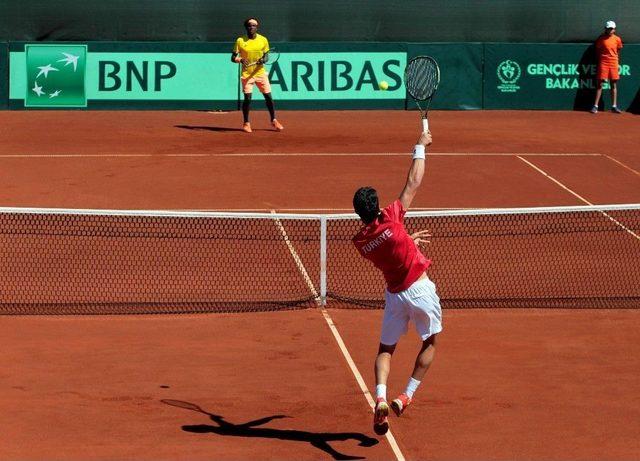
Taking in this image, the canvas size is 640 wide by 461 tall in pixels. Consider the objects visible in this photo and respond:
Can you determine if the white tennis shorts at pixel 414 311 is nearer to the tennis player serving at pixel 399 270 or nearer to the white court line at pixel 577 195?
the tennis player serving at pixel 399 270

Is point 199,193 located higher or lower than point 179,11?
lower

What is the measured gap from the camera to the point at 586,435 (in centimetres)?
920

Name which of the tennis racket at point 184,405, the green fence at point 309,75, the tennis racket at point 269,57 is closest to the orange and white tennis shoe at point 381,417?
the tennis racket at point 184,405

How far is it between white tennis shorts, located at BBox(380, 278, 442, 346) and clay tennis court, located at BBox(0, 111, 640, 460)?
0.77 metres

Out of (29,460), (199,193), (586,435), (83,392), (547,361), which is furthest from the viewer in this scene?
(199,193)

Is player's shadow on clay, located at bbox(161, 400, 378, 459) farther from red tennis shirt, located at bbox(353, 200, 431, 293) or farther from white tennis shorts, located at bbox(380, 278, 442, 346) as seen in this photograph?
red tennis shirt, located at bbox(353, 200, 431, 293)

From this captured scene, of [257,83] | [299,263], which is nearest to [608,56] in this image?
[257,83]

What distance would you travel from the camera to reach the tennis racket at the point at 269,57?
76.8 feet

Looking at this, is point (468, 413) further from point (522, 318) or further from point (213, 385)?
point (522, 318)

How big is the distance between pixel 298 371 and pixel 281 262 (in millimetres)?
4364

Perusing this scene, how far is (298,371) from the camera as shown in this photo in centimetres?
1089

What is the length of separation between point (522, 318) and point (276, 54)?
46.2 feet

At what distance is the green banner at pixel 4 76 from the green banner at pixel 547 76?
10.5 meters

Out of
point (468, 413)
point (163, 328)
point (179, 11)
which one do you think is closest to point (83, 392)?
point (163, 328)
